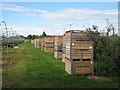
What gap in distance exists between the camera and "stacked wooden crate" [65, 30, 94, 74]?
9.07 m

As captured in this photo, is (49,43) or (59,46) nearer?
(59,46)

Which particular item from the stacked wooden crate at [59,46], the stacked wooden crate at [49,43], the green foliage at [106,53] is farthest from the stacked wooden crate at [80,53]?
the stacked wooden crate at [49,43]

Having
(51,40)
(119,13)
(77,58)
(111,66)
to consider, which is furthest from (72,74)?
(51,40)

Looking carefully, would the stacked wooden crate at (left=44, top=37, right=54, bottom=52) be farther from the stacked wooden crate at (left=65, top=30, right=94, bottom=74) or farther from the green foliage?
the stacked wooden crate at (left=65, top=30, right=94, bottom=74)

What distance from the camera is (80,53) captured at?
9.08 metres

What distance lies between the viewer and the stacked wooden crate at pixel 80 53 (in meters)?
9.07

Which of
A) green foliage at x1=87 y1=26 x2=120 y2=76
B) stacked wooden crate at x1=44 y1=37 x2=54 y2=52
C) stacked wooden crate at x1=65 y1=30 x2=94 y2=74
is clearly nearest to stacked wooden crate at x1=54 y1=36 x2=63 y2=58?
green foliage at x1=87 y1=26 x2=120 y2=76

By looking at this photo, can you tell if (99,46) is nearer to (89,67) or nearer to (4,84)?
(89,67)

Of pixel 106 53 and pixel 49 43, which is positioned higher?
pixel 49 43

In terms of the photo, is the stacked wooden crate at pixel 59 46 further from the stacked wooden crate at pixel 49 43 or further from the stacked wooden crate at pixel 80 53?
the stacked wooden crate at pixel 80 53

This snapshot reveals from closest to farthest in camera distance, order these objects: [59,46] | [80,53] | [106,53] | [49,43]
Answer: [80,53], [106,53], [59,46], [49,43]

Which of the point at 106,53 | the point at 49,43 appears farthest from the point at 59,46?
the point at 106,53

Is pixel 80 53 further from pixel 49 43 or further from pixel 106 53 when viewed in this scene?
pixel 49 43

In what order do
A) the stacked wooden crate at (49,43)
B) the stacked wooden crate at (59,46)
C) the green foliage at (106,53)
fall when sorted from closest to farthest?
1. the green foliage at (106,53)
2. the stacked wooden crate at (59,46)
3. the stacked wooden crate at (49,43)
